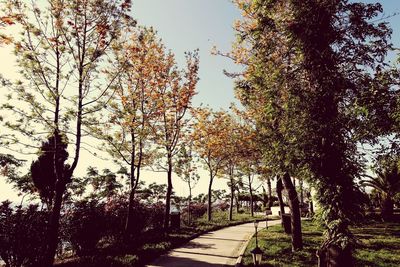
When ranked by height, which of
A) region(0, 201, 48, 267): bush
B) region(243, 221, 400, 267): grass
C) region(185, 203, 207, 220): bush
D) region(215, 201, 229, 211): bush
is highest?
region(215, 201, 229, 211): bush

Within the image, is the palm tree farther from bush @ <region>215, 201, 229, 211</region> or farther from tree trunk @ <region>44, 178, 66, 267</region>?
bush @ <region>215, 201, 229, 211</region>

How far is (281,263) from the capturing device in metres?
11.0

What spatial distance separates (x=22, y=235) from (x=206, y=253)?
25.6 ft

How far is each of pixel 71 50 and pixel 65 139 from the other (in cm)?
377

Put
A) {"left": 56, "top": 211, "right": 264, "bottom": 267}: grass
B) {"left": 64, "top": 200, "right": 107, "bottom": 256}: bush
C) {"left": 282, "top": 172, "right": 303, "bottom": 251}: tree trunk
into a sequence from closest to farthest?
1. {"left": 56, "top": 211, "right": 264, "bottom": 267}: grass
2. {"left": 282, "top": 172, "right": 303, "bottom": 251}: tree trunk
3. {"left": 64, "top": 200, "right": 107, "bottom": 256}: bush

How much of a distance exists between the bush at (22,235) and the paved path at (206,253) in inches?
183

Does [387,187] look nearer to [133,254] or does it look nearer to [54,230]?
[133,254]

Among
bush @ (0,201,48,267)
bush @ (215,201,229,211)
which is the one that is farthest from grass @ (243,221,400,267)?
bush @ (215,201,229,211)

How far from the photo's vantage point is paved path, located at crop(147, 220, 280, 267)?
1153 centimetres

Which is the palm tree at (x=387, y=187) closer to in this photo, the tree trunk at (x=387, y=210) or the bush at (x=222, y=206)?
the tree trunk at (x=387, y=210)

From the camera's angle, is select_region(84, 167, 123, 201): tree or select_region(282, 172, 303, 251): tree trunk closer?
select_region(282, 172, 303, 251): tree trunk

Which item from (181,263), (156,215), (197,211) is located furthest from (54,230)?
(197,211)

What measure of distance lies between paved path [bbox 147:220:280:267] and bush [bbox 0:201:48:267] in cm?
465

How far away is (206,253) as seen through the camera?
526 inches
